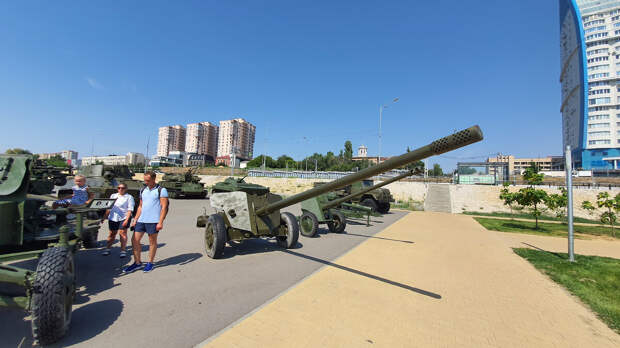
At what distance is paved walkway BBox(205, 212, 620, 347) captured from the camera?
9.78 ft

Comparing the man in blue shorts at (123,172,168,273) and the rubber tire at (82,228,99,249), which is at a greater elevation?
the man in blue shorts at (123,172,168,273)

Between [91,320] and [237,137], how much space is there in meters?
94.5

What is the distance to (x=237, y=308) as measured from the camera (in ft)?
11.6

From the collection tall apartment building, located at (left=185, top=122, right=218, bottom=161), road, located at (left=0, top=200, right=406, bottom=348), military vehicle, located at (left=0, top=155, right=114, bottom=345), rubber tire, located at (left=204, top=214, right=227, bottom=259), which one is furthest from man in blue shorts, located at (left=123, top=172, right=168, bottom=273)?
tall apartment building, located at (left=185, top=122, right=218, bottom=161)

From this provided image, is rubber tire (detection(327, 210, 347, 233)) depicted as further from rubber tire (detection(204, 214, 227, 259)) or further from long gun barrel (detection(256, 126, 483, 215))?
long gun barrel (detection(256, 126, 483, 215))

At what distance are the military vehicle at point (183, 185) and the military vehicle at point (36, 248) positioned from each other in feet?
55.2

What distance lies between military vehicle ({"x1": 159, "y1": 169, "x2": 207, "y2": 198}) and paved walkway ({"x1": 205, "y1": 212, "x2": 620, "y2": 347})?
17.5 metres

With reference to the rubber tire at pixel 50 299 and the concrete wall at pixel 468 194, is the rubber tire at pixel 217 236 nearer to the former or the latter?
the rubber tire at pixel 50 299

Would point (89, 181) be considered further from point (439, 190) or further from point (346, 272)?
point (439, 190)

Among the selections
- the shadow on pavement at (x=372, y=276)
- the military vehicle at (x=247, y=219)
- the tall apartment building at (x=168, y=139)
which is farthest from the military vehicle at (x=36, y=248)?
the tall apartment building at (x=168, y=139)

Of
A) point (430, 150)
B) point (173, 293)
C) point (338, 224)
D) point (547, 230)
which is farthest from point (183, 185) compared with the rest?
point (547, 230)

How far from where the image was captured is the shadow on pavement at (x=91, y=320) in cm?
273

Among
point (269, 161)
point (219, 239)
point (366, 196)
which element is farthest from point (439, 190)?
point (269, 161)

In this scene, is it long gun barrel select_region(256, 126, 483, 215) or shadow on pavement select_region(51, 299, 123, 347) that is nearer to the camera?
shadow on pavement select_region(51, 299, 123, 347)
